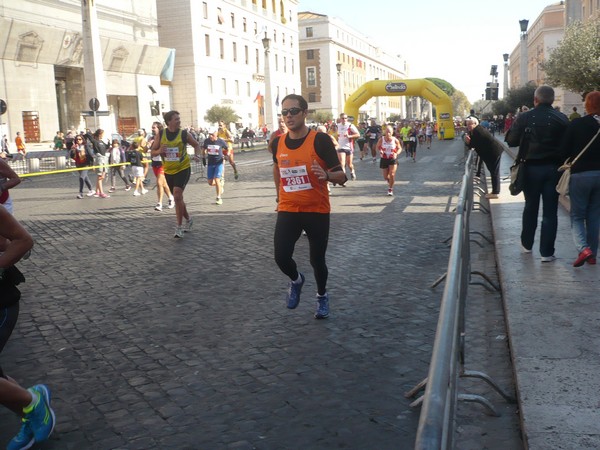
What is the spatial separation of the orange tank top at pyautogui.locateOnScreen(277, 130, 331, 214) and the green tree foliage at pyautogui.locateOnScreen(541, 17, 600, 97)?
27138mm

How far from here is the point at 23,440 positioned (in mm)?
3404

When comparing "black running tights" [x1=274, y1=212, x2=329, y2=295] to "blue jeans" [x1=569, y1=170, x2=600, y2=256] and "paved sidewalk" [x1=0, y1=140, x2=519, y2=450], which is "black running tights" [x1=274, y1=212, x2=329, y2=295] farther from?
"blue jeans" [x1=569, y1=170, x2=600, y2=256]

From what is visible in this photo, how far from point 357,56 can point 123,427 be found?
109 m

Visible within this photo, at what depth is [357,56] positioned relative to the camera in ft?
357

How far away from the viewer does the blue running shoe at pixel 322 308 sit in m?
5.63

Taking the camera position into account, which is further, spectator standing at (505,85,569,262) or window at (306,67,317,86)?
window at (306,67,317,86)

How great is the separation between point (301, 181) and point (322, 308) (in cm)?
108

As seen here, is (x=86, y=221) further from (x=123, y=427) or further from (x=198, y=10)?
(x=198, y=10)

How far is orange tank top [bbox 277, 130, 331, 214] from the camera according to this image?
17.8 feet

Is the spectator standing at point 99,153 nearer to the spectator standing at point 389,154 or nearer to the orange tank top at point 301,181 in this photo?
the spectator standing at point 389,154

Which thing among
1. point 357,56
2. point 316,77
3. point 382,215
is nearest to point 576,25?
point 382,215

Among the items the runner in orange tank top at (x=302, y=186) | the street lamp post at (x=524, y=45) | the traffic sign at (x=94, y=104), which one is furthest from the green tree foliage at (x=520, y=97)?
the runner in orange tank top at (x=302, y=186)

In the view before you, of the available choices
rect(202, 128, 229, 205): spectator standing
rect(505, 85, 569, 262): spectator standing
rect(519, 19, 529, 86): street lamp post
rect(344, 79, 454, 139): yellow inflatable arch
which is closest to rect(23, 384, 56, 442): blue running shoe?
rect(505, 85, 569, 262): spectator standing

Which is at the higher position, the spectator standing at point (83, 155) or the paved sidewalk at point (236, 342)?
the spectator standing at point (83, 155)
